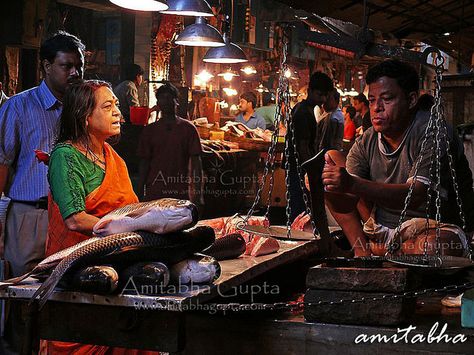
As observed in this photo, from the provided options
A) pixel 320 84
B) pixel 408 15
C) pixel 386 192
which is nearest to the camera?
pixel 386 192

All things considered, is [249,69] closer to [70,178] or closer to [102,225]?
[70,178]

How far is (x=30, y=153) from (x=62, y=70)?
1.99 ft

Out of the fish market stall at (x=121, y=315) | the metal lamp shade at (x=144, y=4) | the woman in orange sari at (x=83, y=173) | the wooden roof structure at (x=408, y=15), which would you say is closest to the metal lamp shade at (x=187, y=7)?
the metal lamp shade at (x=144, y=4)

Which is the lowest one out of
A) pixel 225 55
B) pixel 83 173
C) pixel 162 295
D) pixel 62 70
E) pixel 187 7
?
pixel 162 295

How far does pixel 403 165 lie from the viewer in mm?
5137

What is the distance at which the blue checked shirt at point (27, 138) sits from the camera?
5320 millimetres

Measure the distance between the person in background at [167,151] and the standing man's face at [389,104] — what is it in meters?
4.40

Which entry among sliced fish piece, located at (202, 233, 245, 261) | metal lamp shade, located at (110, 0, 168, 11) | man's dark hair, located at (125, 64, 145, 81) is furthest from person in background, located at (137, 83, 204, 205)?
sliced fish piece, located at (202, 233, 245, 261)

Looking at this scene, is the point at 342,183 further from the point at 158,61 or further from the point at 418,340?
the point at 158,61

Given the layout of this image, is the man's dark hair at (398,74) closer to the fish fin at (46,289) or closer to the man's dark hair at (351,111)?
the fish fin at (46,289)

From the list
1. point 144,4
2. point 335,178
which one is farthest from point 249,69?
point 335,178

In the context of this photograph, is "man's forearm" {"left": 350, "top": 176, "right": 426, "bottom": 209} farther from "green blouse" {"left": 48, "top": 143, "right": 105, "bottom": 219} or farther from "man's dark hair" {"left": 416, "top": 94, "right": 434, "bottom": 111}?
"green blouse" {"left": 48, "top": 143, "right": 105, "bottom": 219}

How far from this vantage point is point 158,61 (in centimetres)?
1531

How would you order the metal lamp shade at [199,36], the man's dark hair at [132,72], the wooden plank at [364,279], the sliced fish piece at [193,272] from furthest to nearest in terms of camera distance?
1. the man's dark hair at [132,72]
2. the metal lamp shade at [199,36]
3. the wooden plank at [364,279]
4. the sliced fish piece at [193,272]
